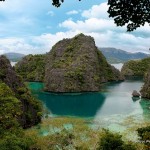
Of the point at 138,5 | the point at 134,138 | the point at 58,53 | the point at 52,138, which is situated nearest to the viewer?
the point at 138,5

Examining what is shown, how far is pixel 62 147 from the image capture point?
27922 millimetres

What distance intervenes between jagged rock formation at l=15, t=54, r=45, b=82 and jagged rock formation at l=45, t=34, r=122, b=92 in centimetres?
742

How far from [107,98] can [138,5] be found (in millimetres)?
60580

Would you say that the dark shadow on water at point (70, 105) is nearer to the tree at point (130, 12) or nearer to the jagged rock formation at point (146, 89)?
the jagged rock formation at point (146, 89)

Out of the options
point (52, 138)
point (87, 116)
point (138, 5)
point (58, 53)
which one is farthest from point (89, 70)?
point (138, 5)

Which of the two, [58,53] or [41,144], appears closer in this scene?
[41,144]

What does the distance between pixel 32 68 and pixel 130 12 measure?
367 feet

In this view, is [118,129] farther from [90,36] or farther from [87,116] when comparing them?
[90,36]

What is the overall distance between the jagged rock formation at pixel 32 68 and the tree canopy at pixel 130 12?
102366 millimetres

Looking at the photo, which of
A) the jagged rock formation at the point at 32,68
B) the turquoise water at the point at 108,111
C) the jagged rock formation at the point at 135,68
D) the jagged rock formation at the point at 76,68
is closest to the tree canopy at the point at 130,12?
the turquoise water at the point at 108,111

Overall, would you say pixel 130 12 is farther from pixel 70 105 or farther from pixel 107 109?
pixel 70 105

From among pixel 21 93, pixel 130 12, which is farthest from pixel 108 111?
pixel 130 12

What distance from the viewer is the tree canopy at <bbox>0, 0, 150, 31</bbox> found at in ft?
27.6

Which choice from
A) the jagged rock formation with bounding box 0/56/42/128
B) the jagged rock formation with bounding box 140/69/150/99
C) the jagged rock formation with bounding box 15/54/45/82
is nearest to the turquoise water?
the jagged rock formation with bounding box 140/69/150/99
